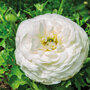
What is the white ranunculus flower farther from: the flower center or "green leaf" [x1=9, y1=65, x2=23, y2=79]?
"green leaf" [x1=9, y1=65, x2=23, y2=79]

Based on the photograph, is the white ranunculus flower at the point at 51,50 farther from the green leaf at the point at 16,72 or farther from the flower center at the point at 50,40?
the green leaf at the point at 16,72

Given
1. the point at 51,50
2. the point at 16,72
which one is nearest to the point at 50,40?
the point at 51,50

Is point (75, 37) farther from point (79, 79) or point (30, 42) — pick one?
point (79, 79)

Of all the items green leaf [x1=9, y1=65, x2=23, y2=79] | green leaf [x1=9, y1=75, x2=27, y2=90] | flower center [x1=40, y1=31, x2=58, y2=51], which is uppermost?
flower center [x1=40, y1=31, x2=58, y2=51]

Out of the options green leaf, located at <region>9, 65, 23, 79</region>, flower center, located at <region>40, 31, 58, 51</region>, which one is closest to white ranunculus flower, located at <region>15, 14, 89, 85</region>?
flower center, located at <region>40, 31, 58, 51</region>

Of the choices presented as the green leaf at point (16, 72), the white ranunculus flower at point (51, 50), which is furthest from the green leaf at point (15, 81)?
the white ranunculus flower at point (51, 50)

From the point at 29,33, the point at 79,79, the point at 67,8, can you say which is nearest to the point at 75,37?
the point at 29,33

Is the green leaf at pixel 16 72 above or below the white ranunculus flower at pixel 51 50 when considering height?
below

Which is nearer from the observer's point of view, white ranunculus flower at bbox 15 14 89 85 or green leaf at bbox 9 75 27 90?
white ranunculus flower at bbox 15 14 89 85
